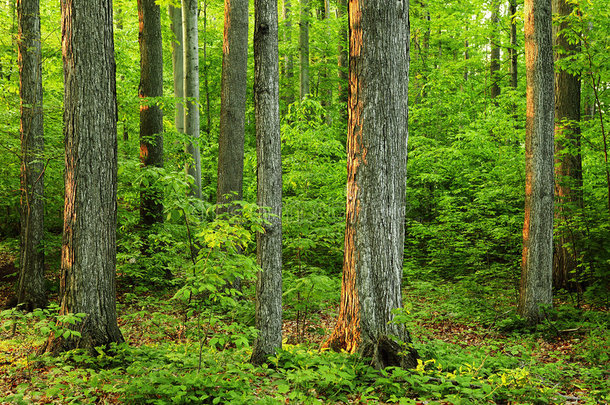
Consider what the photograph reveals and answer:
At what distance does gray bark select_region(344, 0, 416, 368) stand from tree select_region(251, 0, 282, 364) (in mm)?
879

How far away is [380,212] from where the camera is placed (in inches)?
178

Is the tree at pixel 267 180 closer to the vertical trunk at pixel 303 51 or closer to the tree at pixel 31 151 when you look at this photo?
the tree at pixel 31 151

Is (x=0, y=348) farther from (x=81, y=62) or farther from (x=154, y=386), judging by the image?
(x=81, y=62)

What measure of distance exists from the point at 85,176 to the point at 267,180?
1.93m

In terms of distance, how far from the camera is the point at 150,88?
9016 millimetres

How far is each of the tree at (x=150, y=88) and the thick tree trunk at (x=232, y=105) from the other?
72.1 inches

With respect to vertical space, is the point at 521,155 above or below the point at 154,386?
above

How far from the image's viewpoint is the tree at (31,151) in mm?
7078

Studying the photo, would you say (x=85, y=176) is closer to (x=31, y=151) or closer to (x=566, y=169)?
(x=31, y=151)

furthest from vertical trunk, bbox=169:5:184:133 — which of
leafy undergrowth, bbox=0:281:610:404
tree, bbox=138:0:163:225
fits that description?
leafy undergrowth, bbox=0:281:610:404

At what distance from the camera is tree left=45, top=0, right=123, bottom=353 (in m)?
4.35

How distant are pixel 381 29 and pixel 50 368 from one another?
4918 millimetres

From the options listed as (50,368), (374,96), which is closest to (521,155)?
(374,96)

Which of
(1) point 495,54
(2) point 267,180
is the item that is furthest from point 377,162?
(1) point 495,54
